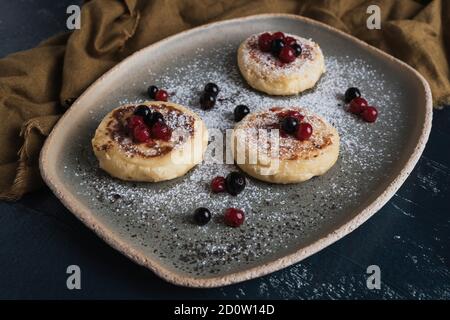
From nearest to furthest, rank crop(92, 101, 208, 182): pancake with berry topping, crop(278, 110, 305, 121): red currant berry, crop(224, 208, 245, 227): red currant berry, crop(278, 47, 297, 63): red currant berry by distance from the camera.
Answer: crop(224, 208, 245, 227): red currant berry, crop(92, 101, 208, 182): pancake with berry topping, crop(278, 110, 305, 121): red currant berry, crop(278, 47, 297, 63): red currant berry

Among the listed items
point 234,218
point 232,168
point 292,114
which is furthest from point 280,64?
point 234,218

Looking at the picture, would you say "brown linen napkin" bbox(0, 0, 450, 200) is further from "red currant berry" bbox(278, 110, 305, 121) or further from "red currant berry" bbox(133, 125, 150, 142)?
"red currant berry" bbox(278, 110, 305, 121)

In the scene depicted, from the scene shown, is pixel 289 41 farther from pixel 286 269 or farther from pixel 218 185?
pixel 286 269

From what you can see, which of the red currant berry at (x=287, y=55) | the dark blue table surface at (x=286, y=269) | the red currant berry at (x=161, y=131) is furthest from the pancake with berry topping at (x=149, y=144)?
the red currant berry at (x=287, y=55)

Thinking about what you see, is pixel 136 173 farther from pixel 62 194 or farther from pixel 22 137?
pixel 22 137

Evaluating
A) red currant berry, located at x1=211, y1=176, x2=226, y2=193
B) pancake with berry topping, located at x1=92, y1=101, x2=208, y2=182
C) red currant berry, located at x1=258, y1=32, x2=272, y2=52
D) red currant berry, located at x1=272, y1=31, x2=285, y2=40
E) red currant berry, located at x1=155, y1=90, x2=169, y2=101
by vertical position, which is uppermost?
red currant berry, located at x1=272, y1=31, x2=285, y2=40

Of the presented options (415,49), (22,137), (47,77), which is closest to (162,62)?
(47,77)

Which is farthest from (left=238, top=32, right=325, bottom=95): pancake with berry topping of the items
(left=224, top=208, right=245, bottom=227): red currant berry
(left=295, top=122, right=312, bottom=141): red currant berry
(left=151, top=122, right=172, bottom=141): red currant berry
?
(left=224, top=208, right=245, bottom=227): red currant berry
